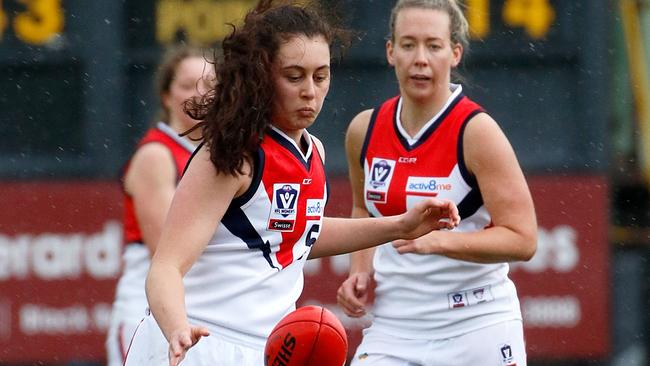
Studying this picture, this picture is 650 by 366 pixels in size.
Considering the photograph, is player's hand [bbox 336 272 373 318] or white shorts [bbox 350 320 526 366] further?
player's hand [bbox 336 272 373 318]

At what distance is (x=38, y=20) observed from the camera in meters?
7.89

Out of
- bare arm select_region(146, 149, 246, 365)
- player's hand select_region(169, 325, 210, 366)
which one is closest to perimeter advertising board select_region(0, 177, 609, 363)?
bare arm select_region(146, 149, 246, 365)

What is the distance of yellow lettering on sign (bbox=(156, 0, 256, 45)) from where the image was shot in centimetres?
786

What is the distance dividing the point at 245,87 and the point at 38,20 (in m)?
3.88

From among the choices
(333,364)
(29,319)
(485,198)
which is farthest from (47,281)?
(333,364)

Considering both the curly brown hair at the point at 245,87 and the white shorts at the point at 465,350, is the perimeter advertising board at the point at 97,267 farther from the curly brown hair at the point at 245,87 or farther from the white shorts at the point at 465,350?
the curly brown hair at the point at 245,87

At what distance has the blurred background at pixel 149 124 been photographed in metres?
7.93

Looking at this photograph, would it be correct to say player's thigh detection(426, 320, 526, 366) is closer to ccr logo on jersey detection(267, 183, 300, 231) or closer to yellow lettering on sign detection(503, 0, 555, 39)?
ccr logo on jersey detection(267, 183, 300, 231)

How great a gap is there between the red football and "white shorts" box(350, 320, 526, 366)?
111cm

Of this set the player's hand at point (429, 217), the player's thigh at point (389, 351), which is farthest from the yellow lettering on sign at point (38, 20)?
the player's hand at point (429, 217)

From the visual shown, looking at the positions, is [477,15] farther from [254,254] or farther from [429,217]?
[254,254]

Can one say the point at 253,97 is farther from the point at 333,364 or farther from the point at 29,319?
the point at 29,319

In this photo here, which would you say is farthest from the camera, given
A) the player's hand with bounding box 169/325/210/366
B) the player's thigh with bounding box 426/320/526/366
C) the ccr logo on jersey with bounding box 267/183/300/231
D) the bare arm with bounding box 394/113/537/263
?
the player's thigh with bounding box 426/320/526/366

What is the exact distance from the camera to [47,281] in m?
8.05
